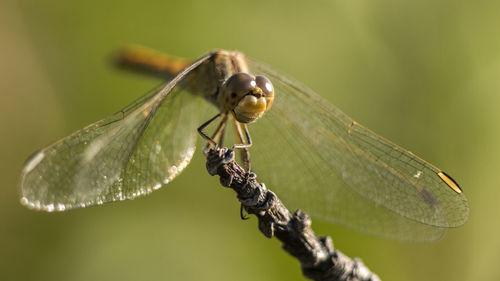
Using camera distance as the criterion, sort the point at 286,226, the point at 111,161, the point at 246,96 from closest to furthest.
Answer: the point at 286,226
the point at 111,161
the point at 246,96

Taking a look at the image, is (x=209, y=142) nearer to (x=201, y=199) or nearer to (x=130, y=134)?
(x=130, y=134)

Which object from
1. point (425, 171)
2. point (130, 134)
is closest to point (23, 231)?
point (130, 134)

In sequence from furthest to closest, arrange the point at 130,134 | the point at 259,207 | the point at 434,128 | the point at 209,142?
the point at 434,128 → the point at 209,142 → the point at 130,134 → the point at 259,207

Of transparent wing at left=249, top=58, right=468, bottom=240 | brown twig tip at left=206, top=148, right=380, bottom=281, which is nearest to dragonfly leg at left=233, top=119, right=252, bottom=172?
transparent wing at left=249, top=58, right=468, bottom=240

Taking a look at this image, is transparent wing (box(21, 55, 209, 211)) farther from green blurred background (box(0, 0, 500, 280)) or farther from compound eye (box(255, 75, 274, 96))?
green blurred background (box(0, 0, 500, 280))

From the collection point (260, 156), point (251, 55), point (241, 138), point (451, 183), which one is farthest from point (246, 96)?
point (251, 55)

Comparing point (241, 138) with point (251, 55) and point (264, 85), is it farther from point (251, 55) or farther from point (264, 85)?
point (251, 55)

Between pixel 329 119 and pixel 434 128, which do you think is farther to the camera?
pixel 434 128
